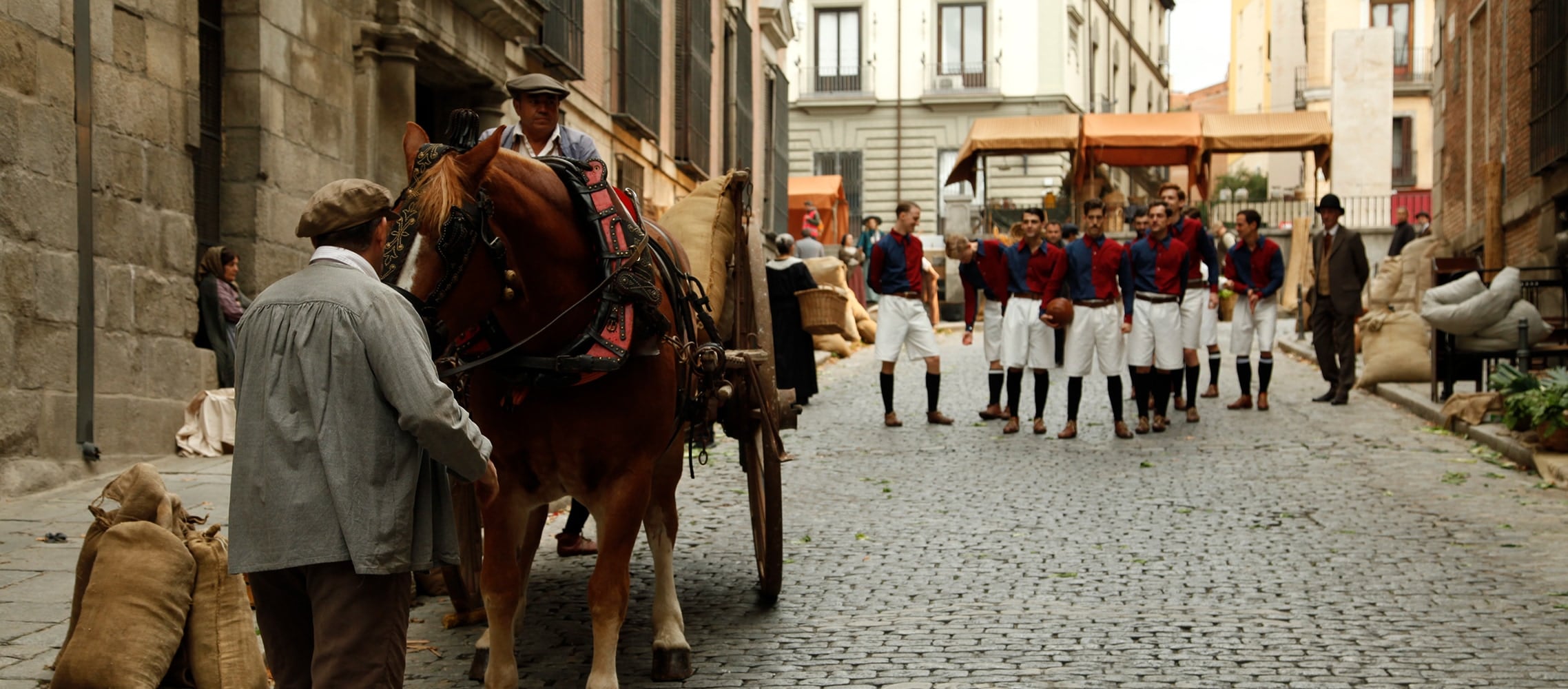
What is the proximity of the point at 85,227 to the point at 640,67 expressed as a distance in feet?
39.1

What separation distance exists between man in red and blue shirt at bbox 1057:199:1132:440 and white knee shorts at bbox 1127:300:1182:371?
20 centimetres

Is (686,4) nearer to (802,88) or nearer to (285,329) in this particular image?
(285,329)

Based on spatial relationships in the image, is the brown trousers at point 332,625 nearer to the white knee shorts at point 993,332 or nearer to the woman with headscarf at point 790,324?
the woman with headscarf at point 790,324

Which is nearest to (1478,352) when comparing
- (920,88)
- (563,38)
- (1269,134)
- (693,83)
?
(563,38)

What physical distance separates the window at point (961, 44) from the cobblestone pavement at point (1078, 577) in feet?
122

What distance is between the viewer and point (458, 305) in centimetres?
418

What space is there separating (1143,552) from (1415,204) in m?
41.0

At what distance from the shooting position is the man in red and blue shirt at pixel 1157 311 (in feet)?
41.7

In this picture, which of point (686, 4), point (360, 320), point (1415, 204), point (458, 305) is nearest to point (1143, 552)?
point (458, 305)

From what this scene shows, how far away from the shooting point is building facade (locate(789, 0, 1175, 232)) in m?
47.0

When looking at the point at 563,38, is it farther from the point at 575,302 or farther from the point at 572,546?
the point at 575,302

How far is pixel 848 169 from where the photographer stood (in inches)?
1884

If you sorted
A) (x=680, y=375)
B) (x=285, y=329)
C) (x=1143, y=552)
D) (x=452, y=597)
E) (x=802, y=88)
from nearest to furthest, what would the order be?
(x=285, y=329) → (x=680, y=375) → (x=452, y=597) → (x=1143, y=552) → (x=802, y=88)

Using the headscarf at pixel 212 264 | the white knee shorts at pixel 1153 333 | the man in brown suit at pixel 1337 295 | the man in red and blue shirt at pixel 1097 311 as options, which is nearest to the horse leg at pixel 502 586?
the headscarf at pixel 212 264
